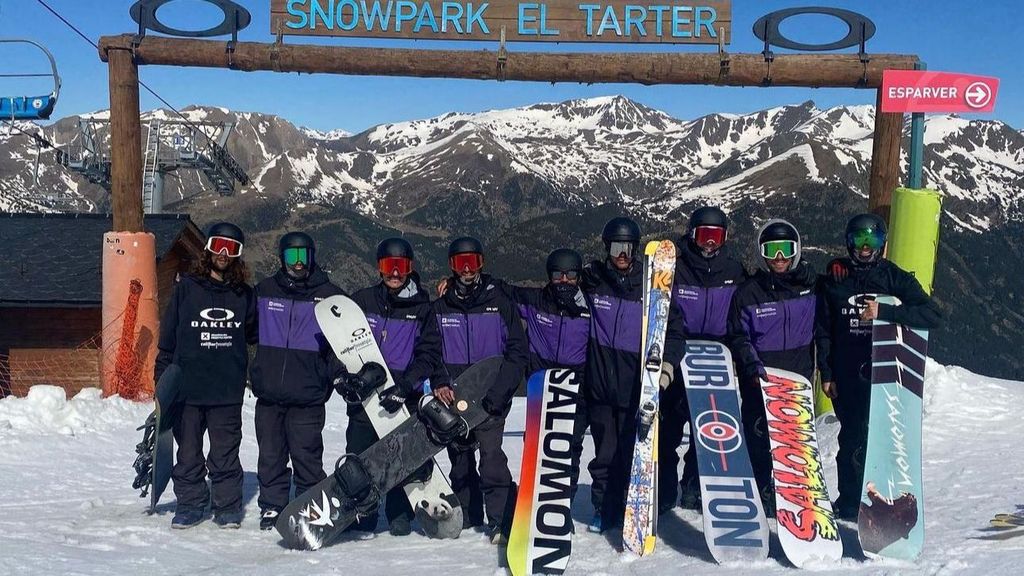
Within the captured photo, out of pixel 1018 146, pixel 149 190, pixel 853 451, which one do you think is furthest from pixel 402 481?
pixel 1018 146

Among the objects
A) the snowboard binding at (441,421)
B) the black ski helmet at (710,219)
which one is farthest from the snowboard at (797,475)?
the snowboard binding at (441,421)

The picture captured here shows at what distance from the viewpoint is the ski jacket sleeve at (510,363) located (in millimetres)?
5395

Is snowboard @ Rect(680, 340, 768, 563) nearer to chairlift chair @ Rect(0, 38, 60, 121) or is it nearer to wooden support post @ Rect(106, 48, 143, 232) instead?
wooden support post @ Rect(106, 48, 143, 232)

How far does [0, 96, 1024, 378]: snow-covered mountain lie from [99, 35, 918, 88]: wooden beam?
59.8 feet

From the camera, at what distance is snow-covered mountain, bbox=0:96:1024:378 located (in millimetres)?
82188

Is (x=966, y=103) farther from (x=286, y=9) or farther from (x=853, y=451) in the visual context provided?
(x=286, y=9)

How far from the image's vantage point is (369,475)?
541 centimetres

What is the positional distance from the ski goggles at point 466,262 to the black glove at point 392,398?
837 mm

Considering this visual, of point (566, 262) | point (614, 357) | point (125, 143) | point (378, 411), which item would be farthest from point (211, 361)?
point (125, 143)

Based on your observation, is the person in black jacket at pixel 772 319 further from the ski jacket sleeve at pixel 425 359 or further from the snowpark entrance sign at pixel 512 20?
the snowpark entrance sign at pixel 512 20

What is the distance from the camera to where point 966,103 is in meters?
8.92

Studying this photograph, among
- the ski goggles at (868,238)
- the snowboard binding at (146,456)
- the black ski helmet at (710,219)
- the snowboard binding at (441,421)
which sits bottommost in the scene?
the snowboard binding at (146,456)

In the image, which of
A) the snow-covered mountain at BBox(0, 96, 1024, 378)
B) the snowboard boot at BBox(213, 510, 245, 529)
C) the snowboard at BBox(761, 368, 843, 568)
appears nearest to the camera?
the snowboard at BBox(761, 368, 843, 568)

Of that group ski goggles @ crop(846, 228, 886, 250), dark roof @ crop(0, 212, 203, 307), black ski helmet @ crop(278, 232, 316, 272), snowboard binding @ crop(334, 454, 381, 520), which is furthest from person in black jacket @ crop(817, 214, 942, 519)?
dark roof @ crop(0, 212, 203, 307)
